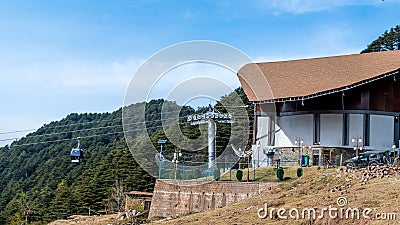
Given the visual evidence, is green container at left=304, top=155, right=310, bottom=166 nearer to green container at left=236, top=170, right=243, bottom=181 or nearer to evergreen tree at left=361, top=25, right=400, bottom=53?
green container at left=236, top=170, right=243, bottom=181

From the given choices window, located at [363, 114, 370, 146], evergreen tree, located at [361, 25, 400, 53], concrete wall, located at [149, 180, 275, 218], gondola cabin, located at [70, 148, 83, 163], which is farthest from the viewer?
evergreen tree, located at [361, 25, 400, 53]

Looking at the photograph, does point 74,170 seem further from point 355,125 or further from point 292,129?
point 355,125

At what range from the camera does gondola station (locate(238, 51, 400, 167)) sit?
1101 inches

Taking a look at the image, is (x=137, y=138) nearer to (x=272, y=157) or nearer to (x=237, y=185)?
(x=272, y=157)

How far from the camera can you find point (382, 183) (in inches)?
662

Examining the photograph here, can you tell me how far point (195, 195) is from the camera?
22.9 m

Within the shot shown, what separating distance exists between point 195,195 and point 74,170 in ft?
136

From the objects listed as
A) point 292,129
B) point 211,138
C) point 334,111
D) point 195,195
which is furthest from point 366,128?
point 195,195

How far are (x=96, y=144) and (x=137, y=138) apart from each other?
38.3m

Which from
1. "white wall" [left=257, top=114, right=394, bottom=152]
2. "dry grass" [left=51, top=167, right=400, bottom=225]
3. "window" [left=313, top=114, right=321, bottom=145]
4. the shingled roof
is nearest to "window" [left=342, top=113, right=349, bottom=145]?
"white wall" [left=257, top=114, right=394, bottom=152]

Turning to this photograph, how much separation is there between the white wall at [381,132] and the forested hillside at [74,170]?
7.90 meters

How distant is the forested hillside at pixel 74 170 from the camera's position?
43.2 metres

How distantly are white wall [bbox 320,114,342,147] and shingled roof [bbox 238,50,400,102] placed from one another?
5.29 feet

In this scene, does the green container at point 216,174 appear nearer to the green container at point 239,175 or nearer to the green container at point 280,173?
the green container at point 239,175
